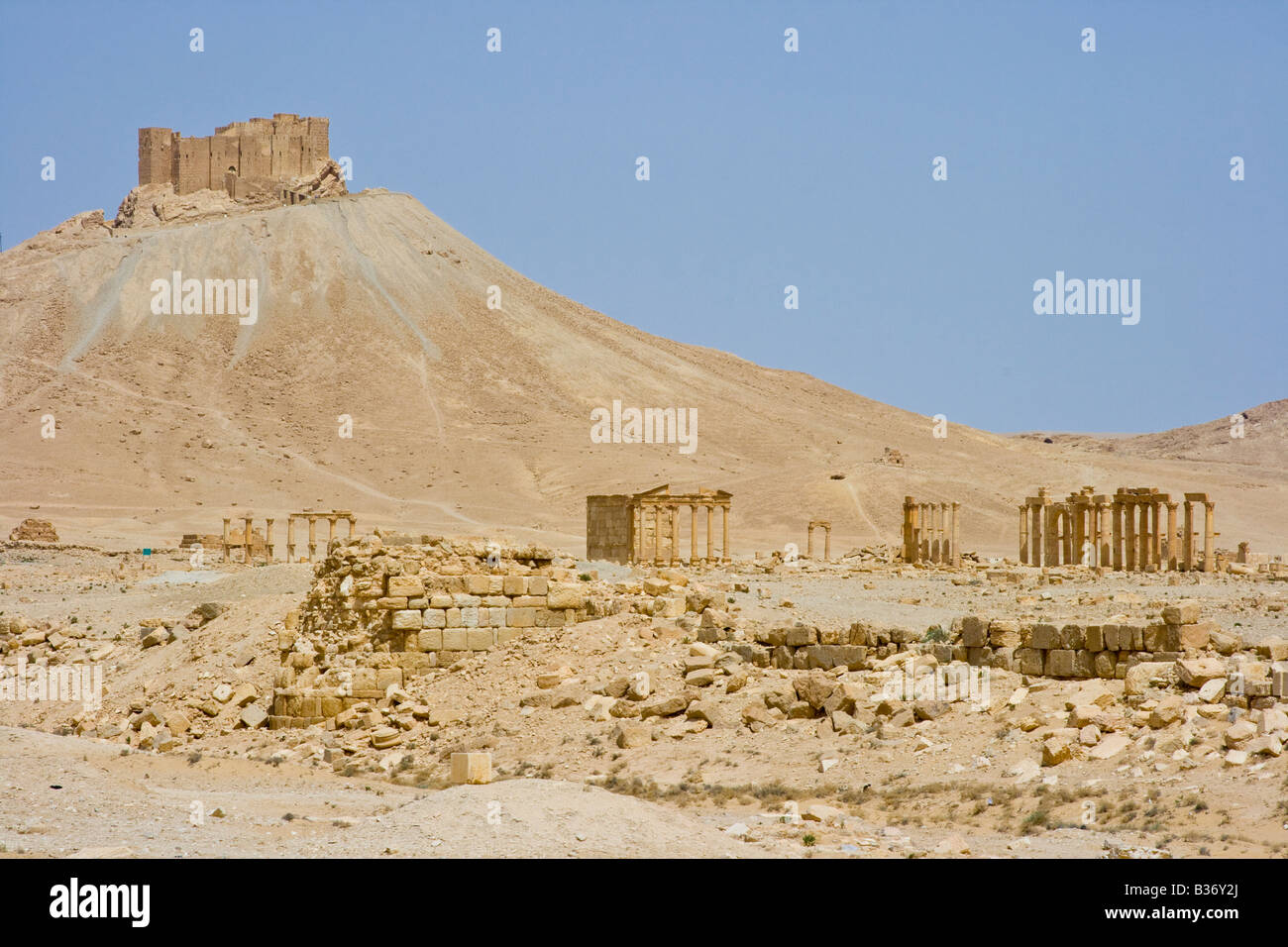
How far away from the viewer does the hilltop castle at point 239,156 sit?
136125mm

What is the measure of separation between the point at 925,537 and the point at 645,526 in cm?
1086

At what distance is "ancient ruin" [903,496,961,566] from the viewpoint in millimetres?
55219

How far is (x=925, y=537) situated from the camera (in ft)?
186

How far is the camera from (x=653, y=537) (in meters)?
54.4

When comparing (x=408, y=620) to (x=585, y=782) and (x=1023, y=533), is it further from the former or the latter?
(x=1023, y=533)

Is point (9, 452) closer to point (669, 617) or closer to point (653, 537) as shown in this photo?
point (653, 537)

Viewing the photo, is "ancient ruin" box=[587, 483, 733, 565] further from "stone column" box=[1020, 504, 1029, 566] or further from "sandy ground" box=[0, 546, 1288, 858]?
"sandy ground" box=[0, 546, 1288, 858]

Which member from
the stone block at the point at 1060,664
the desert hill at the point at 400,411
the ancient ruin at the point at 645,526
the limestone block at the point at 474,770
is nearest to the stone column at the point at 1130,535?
the ancient ruin at the point at 645,526

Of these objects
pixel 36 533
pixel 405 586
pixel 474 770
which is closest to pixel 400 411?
pixel 36 533

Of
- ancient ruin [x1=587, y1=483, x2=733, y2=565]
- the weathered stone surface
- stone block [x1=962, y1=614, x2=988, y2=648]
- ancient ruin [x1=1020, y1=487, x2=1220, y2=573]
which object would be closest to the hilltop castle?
ancient ruin [x1=587, y1=483, x2=733, y2=565]

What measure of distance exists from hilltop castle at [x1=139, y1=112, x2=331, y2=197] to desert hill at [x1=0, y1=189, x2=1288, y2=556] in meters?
4.62

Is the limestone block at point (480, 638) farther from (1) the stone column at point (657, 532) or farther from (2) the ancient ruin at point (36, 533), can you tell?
(2) the ancient ruin at point (36, 533)
